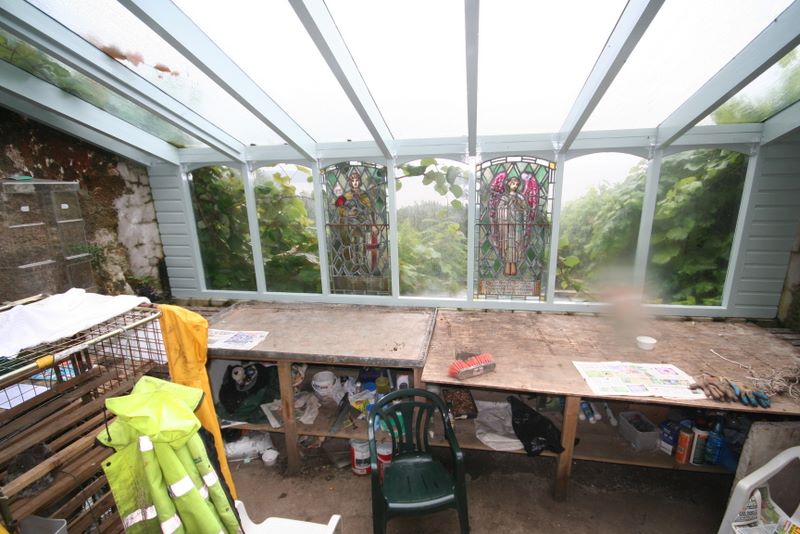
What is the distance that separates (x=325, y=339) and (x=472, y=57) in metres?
2.25

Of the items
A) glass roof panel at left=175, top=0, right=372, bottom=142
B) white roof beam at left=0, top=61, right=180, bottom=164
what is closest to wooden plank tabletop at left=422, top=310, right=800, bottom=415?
glass roof panel at left=175, top=0, right=372, bottom=142

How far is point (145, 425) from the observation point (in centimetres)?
129

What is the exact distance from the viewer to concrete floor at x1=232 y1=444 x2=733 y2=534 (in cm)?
225

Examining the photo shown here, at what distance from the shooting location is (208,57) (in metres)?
2.07

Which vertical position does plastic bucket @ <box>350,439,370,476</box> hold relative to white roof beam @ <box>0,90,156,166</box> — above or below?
below

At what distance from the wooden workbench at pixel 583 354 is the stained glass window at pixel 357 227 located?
967 mm

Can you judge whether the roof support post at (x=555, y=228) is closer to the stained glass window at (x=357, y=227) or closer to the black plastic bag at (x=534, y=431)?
the black plastic bag at (x=534, y=431)

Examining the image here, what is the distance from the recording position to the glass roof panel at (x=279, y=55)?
1857 mm

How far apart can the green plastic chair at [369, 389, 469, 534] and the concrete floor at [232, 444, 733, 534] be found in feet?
1.44

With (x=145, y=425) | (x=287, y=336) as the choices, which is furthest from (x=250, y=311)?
(x=145, y=425)

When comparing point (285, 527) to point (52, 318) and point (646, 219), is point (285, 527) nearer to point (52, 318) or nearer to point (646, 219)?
point (52, 318)

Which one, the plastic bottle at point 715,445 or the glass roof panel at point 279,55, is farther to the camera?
the plastic bottle at point 715,445

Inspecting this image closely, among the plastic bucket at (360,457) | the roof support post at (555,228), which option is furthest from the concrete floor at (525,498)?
the roof support post at (555,228)

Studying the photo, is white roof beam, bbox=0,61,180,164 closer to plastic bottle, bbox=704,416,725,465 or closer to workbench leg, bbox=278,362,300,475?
workbench leg, bbox=278,362,300,475
